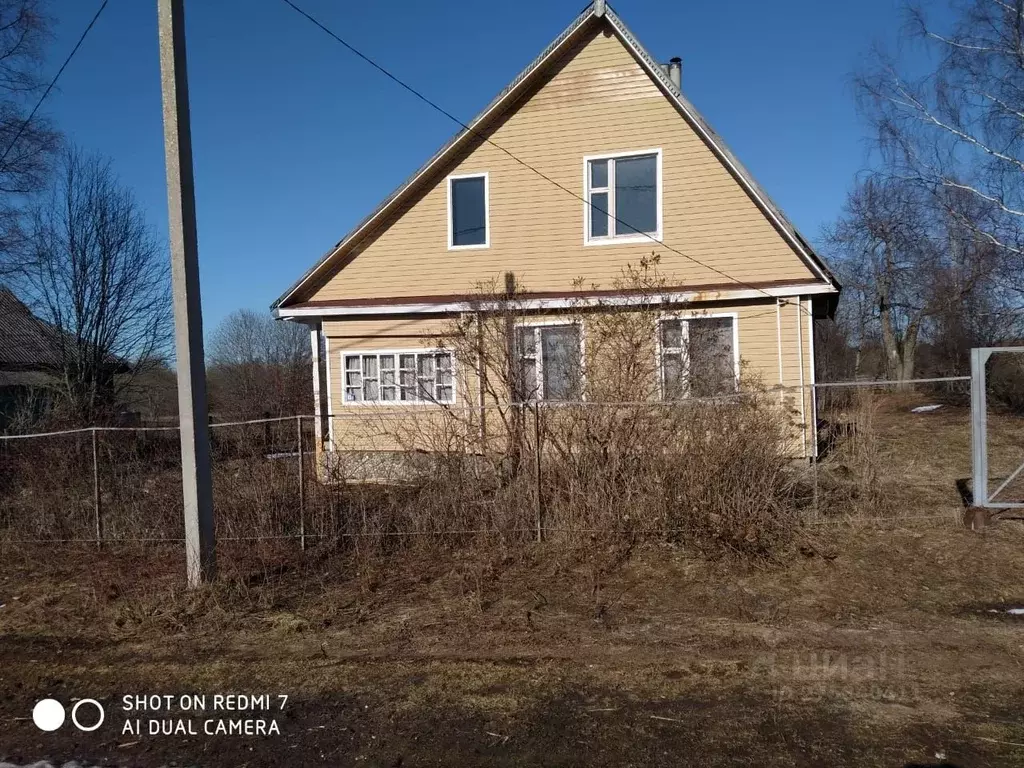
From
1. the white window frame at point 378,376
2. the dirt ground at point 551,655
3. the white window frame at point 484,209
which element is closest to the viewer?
the dirt ground at point 551,655

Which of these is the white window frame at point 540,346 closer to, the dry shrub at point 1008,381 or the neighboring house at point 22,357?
the neighboring house at point 22,357

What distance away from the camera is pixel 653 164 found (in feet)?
40.9

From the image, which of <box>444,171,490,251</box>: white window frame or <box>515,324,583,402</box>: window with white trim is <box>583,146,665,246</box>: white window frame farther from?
<box>515,324,583,402</box>: window with white trim

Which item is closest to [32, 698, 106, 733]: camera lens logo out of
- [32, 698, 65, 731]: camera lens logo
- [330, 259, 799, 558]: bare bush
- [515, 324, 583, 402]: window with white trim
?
[32, 698, 65, 731]: camera lens logo

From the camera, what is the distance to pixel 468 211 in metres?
13.1

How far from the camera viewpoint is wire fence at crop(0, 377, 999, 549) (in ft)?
24.5

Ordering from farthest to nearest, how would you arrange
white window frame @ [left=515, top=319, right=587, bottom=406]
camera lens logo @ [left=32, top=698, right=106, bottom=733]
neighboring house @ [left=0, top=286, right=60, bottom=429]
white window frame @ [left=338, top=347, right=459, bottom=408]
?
neighboring house @ [left=0, top=286, right=60, bottom=429] → white window frame @ [left=338, top=347, right=459, bottom=408] → white window frame @ [left=515, top=319, right=587, bottom=406] → camera lens logo @ [left=32, top=698, right=106, bottom=733]

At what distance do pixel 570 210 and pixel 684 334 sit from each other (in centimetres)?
330

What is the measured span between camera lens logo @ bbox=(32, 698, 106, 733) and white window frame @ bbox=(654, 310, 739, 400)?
23.0ft

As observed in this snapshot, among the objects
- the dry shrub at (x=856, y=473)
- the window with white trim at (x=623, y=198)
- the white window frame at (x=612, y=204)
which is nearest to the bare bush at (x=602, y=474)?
the dry shrub at (x=856, y=473)

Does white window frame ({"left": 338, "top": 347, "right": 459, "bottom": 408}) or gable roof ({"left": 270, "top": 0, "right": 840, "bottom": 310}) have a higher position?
gable roof ({"left": 270, "top": 0, "right": 840, "bottom": 310})

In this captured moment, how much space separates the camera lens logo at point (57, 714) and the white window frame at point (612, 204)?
1007 cm

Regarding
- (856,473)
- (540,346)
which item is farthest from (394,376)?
(856,473)

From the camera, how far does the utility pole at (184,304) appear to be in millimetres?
6254
